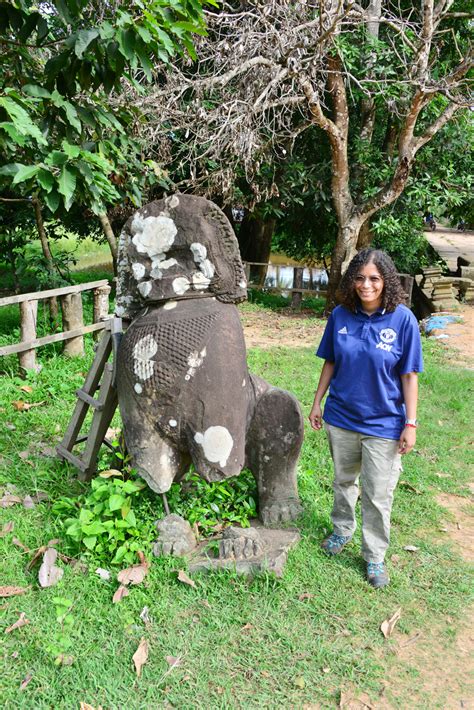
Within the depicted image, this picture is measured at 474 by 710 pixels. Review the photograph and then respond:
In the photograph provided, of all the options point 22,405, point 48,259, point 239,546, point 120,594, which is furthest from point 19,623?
point 48,259

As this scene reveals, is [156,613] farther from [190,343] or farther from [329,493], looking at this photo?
[329,493]

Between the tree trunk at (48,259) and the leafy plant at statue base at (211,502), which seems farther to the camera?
the tree trunk at (48,259)

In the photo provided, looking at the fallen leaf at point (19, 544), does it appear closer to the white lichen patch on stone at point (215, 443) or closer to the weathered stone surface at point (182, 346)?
the weathered stone surface at point (182, 346)

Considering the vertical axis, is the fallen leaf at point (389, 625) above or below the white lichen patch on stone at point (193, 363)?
below

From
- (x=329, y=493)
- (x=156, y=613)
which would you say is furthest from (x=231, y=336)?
(x=329, y=493)

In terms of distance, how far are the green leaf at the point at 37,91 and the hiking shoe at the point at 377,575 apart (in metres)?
2.81

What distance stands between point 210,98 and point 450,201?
447cm

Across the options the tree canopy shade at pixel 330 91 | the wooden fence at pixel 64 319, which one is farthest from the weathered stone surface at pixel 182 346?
the tree canopy shade at pixel 330 91

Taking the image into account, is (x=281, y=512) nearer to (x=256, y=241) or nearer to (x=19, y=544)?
(x=19, y=544)

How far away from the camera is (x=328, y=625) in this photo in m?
2.69

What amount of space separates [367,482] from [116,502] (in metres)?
1.23

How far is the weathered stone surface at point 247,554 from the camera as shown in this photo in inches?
113

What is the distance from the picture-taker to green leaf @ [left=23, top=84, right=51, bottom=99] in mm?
2820

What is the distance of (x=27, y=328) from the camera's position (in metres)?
5.84
